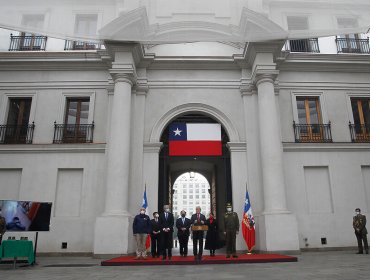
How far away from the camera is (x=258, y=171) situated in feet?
46.0

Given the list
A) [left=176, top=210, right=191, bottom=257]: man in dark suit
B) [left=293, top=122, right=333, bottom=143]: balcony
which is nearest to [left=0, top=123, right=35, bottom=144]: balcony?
[left=176, top=210, right=191, bottom=257]: man in dark suit

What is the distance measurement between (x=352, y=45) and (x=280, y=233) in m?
10.0

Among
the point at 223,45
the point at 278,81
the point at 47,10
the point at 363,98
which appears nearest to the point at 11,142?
the point at 47,10

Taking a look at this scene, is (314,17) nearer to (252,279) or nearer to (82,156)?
(252,279)

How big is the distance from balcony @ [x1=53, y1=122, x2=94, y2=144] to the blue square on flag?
11.4 ft

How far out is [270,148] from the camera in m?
13.2

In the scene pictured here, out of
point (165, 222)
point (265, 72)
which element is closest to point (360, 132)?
point (265, 72)

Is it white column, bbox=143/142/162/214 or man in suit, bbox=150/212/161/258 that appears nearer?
man in suit, bbox=150/212/161/258

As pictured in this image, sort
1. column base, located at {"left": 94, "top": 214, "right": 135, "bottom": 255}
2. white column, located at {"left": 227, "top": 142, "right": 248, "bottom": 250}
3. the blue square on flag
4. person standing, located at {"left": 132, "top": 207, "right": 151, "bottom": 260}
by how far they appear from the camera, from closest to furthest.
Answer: person standing, located at {"left": 132, "top": 207, "right": 151, "bottom": 260} → column base, located at {"left": 94, "top": 214, "right": 135, "bottom": 255} → white column, located at {"left": 227, "top": 142, "right": 248, "bottom": 250} → the blue square on flag

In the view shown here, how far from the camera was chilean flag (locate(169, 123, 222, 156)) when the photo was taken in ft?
47.6

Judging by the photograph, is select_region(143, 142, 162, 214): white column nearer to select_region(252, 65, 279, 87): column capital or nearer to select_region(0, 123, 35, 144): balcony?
select_region(252, 65, 279, 87): column capital

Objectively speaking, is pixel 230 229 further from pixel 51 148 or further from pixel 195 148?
pixel 51 148

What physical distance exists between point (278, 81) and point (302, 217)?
6.08m

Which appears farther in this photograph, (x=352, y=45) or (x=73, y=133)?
(x=352, y=45)
